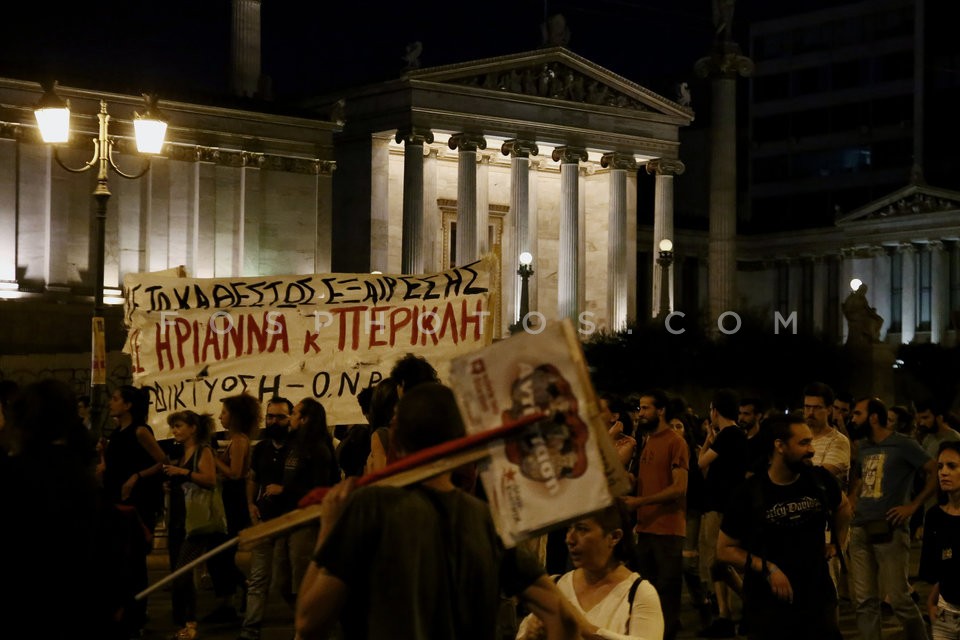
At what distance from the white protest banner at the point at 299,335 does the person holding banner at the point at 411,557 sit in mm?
6969

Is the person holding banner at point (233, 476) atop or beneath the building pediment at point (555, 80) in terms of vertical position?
beneath

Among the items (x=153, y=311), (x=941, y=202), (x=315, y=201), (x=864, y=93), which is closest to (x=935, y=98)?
(x=864, y=93)

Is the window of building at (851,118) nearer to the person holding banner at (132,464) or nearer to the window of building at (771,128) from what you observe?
the window of building at (771,128)

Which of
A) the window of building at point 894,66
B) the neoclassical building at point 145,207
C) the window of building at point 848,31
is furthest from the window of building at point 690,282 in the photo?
the neoclassical building at point 145,207

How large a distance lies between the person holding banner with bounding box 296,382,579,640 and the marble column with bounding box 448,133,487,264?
4684cm

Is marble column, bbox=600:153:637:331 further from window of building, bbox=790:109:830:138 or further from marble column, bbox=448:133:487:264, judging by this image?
window of building, bbox=790:109:830:138

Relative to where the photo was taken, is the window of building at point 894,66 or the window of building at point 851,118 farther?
the window of building at point 851,118

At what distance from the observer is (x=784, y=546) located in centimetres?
802

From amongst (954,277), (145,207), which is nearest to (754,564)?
(145,207)

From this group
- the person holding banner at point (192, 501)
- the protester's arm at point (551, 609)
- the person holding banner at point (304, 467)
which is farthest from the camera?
the person holding banner at point (192, 501)

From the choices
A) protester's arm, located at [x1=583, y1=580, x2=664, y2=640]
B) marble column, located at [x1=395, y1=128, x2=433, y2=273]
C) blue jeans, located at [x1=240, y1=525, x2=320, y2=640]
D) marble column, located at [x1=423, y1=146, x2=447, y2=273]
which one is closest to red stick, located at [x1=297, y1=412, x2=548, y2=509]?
protester's arm, located at [x1=583, y1=580, x2=664, y2=640]

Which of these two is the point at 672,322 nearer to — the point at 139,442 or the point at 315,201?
the point at 315,201

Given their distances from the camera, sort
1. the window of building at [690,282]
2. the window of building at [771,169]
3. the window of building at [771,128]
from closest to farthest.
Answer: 1. the window of building at [690,282]
2. the window of building at [771,169]
3. the window of building at [771,128]

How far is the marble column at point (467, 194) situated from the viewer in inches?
2055
